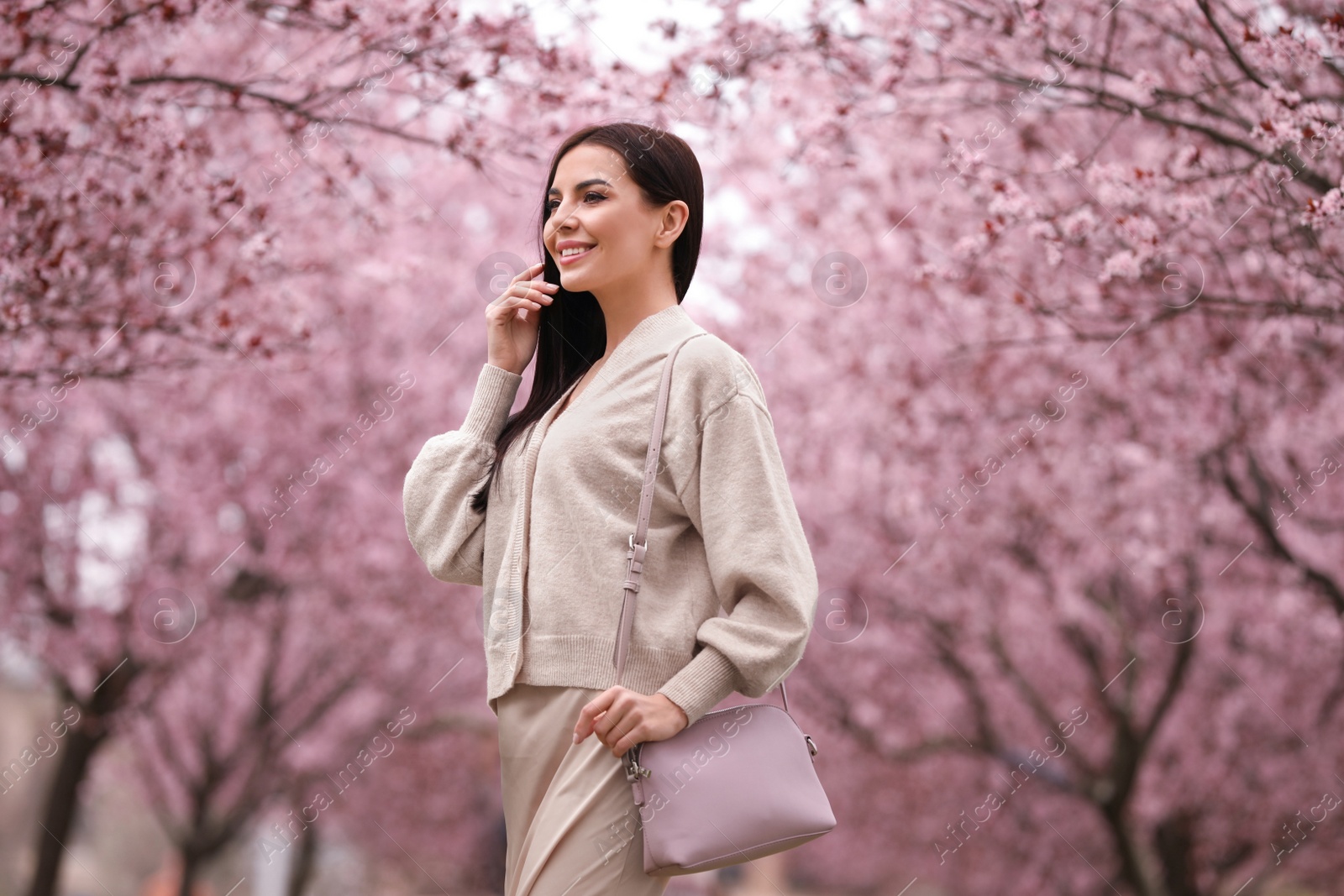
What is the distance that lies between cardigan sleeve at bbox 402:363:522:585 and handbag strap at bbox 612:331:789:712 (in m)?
0.36

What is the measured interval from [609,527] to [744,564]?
26cm

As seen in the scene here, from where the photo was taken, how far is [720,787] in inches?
77.3

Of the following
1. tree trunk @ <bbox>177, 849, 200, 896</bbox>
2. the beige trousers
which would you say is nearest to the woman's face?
the beige trousers

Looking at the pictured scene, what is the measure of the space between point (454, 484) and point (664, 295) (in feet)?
1.83

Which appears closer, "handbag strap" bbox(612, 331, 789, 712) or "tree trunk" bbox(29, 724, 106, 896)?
"handbag strap" bbox(612, 331, 789, 712)

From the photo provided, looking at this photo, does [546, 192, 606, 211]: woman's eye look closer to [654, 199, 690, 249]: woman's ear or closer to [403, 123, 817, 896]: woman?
[403, 123, 817, 896]: woman

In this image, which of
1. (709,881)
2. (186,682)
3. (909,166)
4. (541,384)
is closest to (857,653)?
(909,166)

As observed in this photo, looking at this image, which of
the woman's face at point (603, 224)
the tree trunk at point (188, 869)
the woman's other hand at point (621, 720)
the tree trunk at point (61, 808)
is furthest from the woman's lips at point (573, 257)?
the tree trunk at point (188, 869)

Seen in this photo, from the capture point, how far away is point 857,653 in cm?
1203

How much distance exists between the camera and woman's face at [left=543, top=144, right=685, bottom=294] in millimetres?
2307

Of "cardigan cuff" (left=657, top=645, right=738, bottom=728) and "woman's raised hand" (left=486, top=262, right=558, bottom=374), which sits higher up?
"woman's raised hand" (left=486, top=262, right=558, bottom=374)

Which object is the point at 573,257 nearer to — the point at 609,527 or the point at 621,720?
the point at 609,527

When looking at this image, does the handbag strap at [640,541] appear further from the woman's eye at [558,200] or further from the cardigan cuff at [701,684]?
the woman's eye at [558,200]

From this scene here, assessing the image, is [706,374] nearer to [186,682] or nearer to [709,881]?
[186,682]
